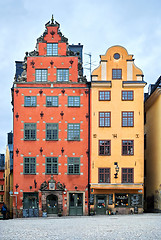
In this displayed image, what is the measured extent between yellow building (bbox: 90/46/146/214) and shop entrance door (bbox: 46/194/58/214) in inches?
141

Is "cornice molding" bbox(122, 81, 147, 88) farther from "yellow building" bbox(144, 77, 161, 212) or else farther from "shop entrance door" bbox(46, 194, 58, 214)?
"shop entrance door" bbox(46, 194, 58, 214)

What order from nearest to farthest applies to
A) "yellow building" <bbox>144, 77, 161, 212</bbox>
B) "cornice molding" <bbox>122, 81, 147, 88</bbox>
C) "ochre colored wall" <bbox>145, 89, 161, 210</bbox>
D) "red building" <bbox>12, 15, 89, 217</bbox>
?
"red building" <bbox>12, 15, 89, 217</bbox>, "cornice molding" <bbox>122, 81, 147, 88</bbox>, "yellow building" <bbox>144, 77, 161, 212</bbox>, "ochre colored wall" <bbox>145, 89, 161, 210</bbox>

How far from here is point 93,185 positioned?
143 feet

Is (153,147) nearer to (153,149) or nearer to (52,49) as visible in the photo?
(153,149)

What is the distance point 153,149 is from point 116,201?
24.3 feet

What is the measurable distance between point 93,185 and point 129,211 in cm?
422

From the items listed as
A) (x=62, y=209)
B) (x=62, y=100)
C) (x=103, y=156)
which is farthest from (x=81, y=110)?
(x=62, y=209)

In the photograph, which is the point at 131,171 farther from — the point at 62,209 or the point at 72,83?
the point at 72,83

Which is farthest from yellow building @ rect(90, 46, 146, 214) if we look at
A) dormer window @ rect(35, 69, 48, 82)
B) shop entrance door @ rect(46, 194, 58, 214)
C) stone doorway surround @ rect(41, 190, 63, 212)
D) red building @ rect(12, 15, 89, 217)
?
dormer window @ rect(35, 69, 48, 82)

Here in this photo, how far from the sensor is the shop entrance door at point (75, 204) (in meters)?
43.7

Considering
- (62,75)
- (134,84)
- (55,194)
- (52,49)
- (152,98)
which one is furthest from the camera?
(152,98)

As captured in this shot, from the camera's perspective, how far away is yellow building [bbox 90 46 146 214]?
43812mm

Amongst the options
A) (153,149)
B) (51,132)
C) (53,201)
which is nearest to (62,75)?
(51,132)

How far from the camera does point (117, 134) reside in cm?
4450
